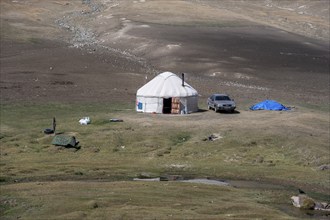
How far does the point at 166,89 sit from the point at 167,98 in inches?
38.5

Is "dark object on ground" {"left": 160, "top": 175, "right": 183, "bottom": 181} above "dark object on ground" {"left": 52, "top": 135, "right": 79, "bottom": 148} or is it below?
below

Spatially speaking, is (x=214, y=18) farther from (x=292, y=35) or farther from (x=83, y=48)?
(x=83, y=48)

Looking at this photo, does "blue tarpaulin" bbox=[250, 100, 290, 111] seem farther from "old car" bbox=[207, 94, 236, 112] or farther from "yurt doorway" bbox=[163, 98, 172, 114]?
"yurt doorway" bbox=[163, 98, 172, 114]

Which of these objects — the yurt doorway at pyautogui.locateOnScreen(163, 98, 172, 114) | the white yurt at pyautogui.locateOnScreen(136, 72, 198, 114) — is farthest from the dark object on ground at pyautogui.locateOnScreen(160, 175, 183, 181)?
the yurt doorway at pyautogui.locateOnScreen(163, 98, 172, 114)

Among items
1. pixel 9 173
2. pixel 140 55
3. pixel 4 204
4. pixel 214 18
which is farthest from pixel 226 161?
pixel 214 18

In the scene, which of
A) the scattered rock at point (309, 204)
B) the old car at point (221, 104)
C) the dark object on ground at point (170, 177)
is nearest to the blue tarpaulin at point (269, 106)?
the old car at point (221, 104)

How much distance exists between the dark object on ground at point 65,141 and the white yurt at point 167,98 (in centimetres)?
1463

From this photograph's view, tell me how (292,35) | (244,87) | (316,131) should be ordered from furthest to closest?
(292,35), (244,87), (316,131)

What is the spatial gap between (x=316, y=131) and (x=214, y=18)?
9841cm

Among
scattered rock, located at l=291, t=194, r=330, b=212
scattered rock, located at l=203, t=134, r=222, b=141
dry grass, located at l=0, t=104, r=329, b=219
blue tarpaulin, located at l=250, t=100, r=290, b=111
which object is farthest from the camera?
blue tarpaulin, located at l=250, t=100, r=290, b=111

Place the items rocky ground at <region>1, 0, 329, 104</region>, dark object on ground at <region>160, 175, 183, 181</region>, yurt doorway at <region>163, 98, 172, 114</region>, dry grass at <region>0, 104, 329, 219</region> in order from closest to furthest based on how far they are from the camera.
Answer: dry grass at <region>0, 104, 329, 219</region> → dark object on ground at <region>160, 175, 183, 181</region> → yurt doorway at <region>163, 98, 172, 114</region> → rocky ground at <region>1, 0, 329, 104</region>

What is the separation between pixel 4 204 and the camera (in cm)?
3941

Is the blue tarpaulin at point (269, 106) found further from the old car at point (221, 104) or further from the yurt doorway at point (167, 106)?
the yurt doorway at point (167, 106)

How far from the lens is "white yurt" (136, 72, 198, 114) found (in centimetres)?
7275
